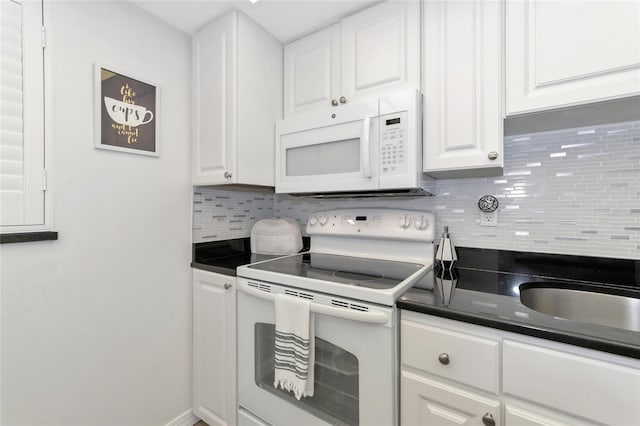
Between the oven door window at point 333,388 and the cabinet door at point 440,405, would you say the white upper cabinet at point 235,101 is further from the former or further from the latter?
the cabinet door at point 440,405

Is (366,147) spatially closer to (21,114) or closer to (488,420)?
(488,420)

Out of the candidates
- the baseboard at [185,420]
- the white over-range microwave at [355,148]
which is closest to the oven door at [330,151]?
the white over-range microwave at [355,148]

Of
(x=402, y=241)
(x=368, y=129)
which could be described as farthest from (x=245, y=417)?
(x=368, y=129)

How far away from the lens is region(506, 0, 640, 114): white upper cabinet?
922mm

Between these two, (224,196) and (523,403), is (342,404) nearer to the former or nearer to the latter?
(523,403)

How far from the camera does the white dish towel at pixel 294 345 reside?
1.17 metres

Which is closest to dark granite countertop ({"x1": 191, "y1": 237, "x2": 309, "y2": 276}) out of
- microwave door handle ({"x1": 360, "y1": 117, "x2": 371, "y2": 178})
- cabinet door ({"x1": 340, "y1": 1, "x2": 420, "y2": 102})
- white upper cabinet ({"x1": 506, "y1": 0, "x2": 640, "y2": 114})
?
microwave door handle ({"x1": 360, "y1": 117, "x2": 371, "y2": 178})

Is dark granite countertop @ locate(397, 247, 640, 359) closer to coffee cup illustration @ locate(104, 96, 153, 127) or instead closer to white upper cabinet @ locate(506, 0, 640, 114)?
white upper cabinet @ locate(506, 0, 640, 114)

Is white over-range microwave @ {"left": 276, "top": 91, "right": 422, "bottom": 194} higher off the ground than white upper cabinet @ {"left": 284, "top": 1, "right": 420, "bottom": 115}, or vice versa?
white upper cabinet @ {"left": 284, "top": 1, "right": 420, "bottom": 115}

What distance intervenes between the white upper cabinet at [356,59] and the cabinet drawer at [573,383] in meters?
1.12

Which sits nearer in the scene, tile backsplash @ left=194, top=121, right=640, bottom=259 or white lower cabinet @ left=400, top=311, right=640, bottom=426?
white lower cabinet @ left=400, top=311, right=640, bottom=426

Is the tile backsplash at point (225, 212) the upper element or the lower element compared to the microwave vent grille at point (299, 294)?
upper

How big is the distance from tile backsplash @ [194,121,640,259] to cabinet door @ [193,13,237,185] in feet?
3.61

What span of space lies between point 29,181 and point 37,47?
1.75 ft
